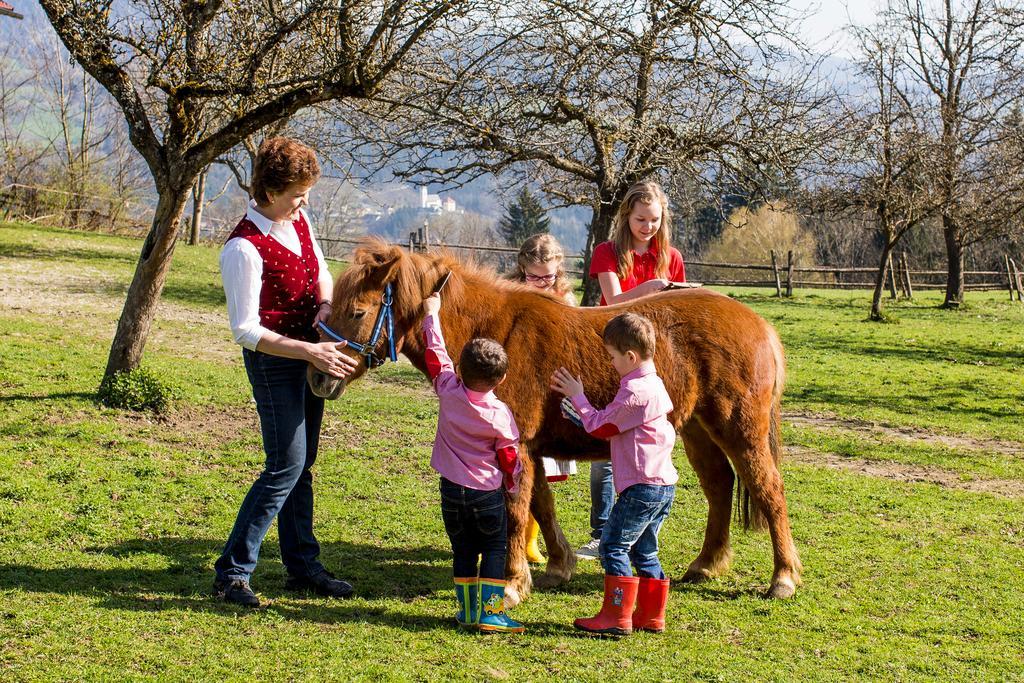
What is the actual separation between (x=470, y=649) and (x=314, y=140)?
14293mm

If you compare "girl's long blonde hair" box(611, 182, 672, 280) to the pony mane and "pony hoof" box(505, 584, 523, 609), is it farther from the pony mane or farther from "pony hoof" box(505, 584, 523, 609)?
"pony hoof" box(505, 584, 523, 609)

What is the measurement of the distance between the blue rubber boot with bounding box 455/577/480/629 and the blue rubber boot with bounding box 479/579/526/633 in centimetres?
4

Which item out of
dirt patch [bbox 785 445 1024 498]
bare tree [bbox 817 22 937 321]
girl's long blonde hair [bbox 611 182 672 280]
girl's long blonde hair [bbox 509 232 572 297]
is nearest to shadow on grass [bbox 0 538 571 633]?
girl's long blonde hair [bbox 509 232 572 297]

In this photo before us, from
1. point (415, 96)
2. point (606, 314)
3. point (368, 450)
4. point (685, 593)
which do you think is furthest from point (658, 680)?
point (415, 96)

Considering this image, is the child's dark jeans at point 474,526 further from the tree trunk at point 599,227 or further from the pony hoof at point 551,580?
the tree trunk at point 599,227

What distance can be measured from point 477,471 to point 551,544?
3.81 ft

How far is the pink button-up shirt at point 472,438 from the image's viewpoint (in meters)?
4.20

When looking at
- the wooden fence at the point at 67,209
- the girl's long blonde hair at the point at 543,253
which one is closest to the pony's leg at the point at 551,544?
the girl's long blonde hair at the point at 543,253

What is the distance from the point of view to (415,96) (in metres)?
9.90

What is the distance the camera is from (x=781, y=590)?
4996 millimetres

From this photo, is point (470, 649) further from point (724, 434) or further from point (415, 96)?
point (415, 96)

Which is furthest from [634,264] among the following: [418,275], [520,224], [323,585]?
[520,224]

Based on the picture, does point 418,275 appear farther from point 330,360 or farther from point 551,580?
point 551,580

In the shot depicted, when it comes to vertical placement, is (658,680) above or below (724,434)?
below
